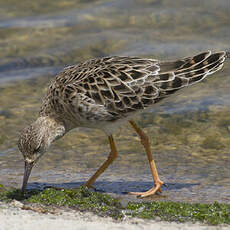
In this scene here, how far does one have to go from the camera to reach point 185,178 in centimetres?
877

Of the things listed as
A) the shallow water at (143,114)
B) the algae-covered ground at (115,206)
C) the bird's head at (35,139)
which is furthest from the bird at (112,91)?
the algae-covered ground at (115,206)

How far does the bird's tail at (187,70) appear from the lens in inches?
328

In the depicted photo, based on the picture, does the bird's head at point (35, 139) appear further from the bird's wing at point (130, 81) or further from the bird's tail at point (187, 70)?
the bird's tail at point (187, 70)

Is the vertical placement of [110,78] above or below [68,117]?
above

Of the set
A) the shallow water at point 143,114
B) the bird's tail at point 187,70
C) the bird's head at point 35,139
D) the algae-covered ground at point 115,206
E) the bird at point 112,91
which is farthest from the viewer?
the shallow water at point 143,114

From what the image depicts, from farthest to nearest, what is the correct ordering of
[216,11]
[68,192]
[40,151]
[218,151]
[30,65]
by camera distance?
[216,11] < [30,65] < [218,151] < [40,151] < [68,192]

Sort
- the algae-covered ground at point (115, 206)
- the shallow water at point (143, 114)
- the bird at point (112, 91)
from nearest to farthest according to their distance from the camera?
the algae-covered ground at point (115, 206) < the bird at point (112, 91) < the shallow water at point (143, 114)

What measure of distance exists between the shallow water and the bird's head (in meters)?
0.56

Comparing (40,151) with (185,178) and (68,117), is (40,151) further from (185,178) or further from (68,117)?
(185,178)

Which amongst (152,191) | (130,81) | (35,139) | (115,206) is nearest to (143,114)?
(130,81)

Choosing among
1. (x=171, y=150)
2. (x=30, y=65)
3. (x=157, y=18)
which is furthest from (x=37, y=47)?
(x=171, y=150)

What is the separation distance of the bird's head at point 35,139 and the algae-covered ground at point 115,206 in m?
0.41

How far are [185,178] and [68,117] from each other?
7.19ft

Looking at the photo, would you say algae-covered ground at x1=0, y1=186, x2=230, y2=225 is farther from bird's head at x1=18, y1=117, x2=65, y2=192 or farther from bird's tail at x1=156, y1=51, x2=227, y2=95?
bird's tail at x1=156, y1=51, x2=227, y2=95
